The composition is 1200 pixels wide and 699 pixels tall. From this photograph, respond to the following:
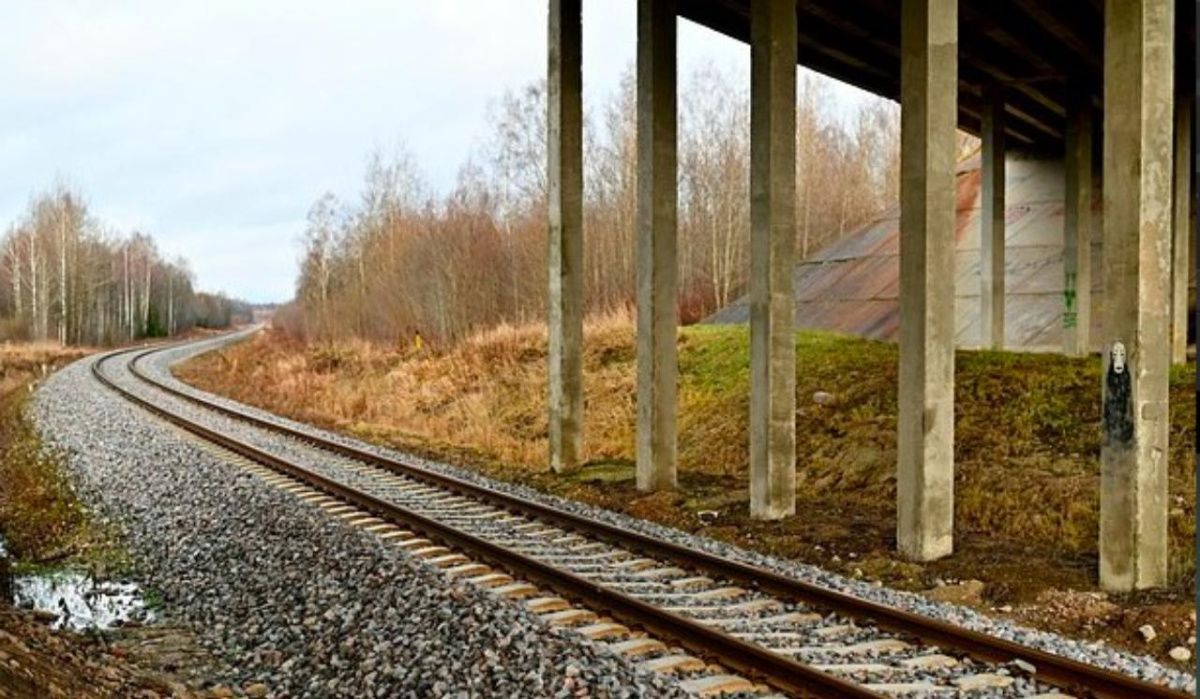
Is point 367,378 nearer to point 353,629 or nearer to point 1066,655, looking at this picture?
point 353,629

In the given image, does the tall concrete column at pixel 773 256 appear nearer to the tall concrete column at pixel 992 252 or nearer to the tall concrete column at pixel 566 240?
the tall concrete column at pixel 566 240

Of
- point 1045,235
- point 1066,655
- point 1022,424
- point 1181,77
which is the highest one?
point 1181,77

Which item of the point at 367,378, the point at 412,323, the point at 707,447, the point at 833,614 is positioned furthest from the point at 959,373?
the point at 412,323

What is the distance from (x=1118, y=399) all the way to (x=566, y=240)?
7579 mm

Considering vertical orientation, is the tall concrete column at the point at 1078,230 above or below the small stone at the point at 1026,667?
above

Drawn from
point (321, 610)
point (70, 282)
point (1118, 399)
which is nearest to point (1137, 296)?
point (1118, 399)

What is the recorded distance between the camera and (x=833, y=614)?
21.2 ft

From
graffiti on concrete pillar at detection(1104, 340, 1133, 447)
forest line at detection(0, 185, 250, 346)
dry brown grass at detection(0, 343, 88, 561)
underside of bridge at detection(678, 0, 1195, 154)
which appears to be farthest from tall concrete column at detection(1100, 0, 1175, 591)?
forest line at detection(0, 185, 250, 346)

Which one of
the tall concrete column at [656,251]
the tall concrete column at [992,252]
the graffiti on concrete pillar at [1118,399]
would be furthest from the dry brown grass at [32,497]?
the tall concrete column at [992,252]


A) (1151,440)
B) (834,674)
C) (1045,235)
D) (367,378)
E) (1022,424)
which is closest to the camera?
(834,674)

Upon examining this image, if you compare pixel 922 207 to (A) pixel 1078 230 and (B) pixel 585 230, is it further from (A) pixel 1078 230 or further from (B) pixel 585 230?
(B) pixel 585 230

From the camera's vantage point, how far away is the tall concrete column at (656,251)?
11.8 meters

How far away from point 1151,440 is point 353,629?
19.3 feet

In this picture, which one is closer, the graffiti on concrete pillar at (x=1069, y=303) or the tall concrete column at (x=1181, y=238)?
the tall concrete column at (x=1181, y=238)
